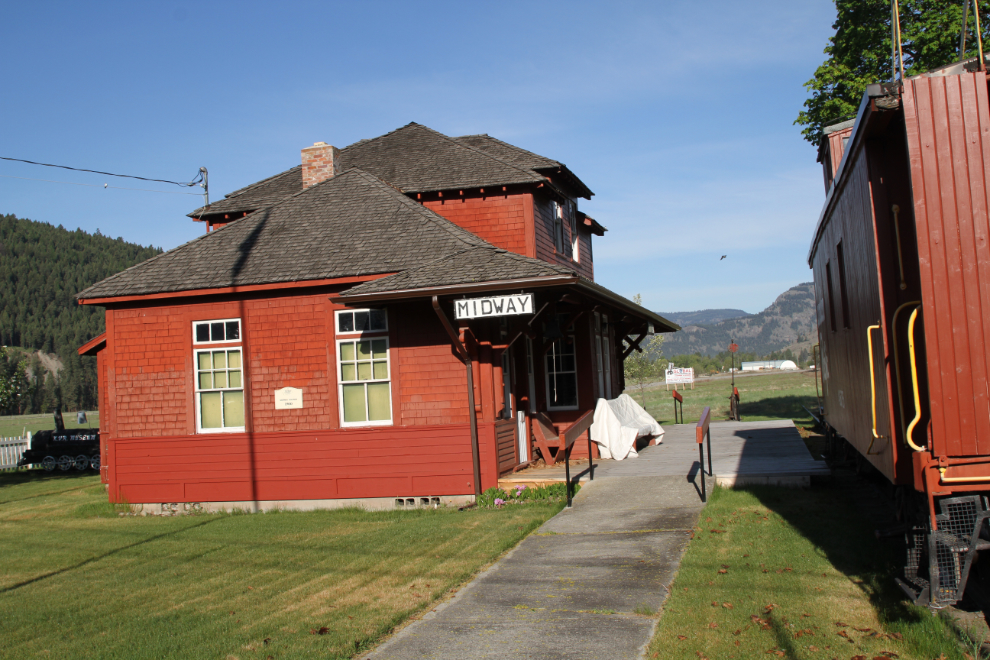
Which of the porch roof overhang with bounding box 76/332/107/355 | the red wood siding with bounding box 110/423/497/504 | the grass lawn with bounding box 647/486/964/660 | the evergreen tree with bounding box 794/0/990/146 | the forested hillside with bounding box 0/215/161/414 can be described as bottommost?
the grass lawn with bounding box 647/486/964/660

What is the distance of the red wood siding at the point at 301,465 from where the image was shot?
12.8 metres

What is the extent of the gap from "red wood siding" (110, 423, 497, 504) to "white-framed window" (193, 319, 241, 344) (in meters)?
1.71

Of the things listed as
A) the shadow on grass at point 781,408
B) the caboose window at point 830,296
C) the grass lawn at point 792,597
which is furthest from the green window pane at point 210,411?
the shadow on grass at point 781,408

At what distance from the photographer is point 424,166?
1809cm

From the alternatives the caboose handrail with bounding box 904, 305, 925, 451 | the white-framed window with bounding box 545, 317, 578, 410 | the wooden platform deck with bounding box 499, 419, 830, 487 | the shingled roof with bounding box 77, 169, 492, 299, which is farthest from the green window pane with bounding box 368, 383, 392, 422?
the caboose handrail with bounding box 904, 305, 925, 451

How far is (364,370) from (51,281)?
194 m

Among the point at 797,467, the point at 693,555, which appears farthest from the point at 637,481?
the point at 693,555

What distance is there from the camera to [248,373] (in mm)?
13773

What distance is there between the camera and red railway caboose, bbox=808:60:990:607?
17.0ft

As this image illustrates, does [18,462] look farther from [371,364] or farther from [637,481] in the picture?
[637,481]

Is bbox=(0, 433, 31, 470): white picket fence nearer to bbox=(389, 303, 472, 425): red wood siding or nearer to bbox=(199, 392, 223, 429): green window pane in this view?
bbox=(199, 392, 223, 429): green window pane

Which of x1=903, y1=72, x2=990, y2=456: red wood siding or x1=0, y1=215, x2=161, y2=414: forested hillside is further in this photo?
x1=0, y1=215, x2=161, y2=414: forested hillside

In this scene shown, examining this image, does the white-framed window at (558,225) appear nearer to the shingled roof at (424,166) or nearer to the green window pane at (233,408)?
the shingled roof at (424,166)

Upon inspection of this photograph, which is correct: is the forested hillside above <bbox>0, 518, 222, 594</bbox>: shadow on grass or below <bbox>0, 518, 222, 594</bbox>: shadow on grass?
above
